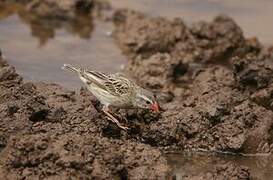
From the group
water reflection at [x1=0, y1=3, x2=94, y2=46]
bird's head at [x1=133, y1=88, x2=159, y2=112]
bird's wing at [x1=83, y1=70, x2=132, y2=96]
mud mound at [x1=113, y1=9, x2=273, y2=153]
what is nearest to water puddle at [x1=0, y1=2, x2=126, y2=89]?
water reflection at [x1=0, y1=3, x2=94, y2=46]

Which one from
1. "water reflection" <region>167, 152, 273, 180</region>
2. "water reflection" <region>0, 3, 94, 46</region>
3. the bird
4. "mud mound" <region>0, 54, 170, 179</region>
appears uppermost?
"mud mound" <region>0, 54, 170, 179</region>

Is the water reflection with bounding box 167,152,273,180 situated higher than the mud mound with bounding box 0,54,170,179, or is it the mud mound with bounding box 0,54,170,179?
the mud mound with bounding box 0,54,170,179

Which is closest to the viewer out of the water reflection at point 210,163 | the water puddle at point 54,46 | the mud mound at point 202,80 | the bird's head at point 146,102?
the water reflection at point 210,163

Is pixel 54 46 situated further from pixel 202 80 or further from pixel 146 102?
pixel 146 102

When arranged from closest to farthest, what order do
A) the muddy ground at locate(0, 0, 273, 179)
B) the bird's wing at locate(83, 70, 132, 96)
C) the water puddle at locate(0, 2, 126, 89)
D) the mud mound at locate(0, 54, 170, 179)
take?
the mud mound at locate(0, 54, 170, 179) < the muddy ground at locate(0, 0, 273, 179) < the bird's wing at locate(83, 70, 132, 96) < the water puddle at locate(0, 2, 126, 89)

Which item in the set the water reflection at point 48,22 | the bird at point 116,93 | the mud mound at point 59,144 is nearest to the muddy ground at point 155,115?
the mud mound at point 59,144

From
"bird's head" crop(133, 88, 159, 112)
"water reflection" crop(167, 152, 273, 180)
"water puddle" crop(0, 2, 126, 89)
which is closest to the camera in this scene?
"water reflection" crop(167, 152, 273, 180)

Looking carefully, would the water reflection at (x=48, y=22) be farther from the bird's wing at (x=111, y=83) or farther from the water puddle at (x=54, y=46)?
the bird's wing at (x=111, y=83)

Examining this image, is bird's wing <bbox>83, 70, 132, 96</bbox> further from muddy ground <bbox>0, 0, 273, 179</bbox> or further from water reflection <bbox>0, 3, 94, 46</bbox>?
water reflection <bbox>0, 3, 94, 46</bbox>
